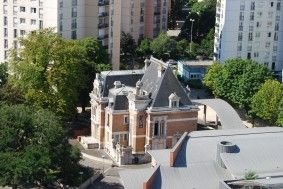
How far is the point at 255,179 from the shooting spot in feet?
181

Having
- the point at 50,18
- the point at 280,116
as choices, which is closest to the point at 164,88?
the point at 280,116

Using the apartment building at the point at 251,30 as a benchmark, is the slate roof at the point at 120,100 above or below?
below

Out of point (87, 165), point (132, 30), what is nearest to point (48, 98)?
point (87, 165)

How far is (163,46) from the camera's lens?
→ 11712 cm

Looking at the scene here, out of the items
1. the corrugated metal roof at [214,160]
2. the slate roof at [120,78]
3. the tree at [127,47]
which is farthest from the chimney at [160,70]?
the tree at [127,47]

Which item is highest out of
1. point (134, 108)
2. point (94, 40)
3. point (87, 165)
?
point (94, 40)

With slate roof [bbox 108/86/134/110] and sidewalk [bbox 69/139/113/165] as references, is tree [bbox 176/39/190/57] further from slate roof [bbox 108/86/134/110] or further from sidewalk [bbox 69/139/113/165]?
slate roof [bbox 108/86/134/110]

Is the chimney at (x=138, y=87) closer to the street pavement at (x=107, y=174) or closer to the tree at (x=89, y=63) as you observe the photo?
the street pavement at (x=107, y=174)

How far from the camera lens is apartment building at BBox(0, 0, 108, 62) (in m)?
91.9

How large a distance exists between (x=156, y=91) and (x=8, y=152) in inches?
770

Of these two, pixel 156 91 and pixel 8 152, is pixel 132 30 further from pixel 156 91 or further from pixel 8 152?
pixel 8 152

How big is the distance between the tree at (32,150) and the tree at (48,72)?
1389 cm

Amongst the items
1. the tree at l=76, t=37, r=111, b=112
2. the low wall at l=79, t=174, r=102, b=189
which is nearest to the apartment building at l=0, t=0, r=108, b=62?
the tree at l=76, t=37, r=111, b=112

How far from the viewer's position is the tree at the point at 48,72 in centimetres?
7888
